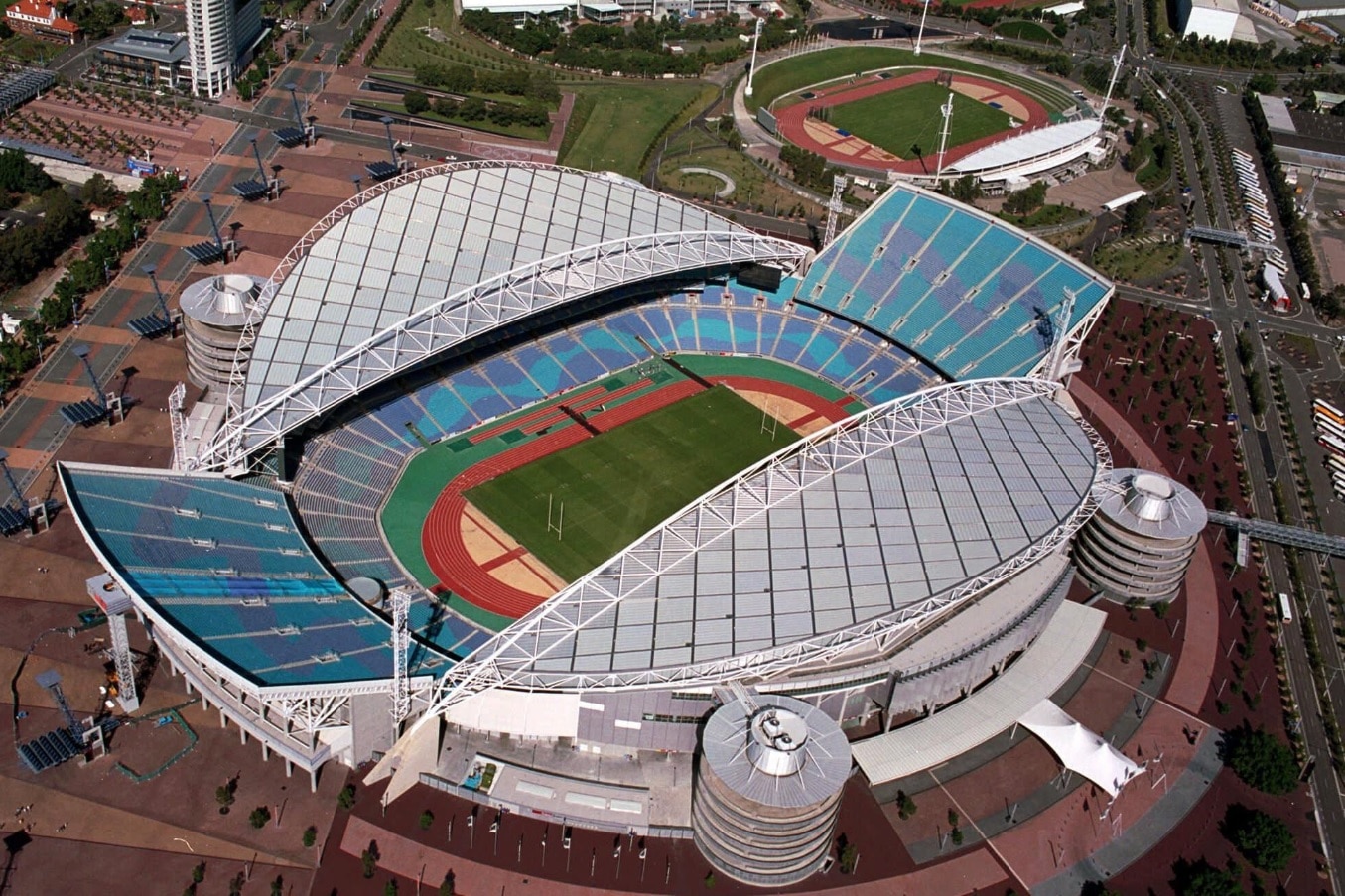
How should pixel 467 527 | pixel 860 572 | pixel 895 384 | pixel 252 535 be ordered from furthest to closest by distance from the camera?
1. pixel 895 384
2. pixel 467 527
3. pixel 252 535
4. pixel 860 572

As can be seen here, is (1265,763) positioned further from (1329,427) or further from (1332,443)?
(1329,427)

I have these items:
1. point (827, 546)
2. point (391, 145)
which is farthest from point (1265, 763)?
point (391, 145)

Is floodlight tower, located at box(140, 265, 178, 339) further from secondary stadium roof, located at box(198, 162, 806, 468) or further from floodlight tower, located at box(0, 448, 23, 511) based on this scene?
floodlight tower, located at box(0, 448, 23, 511)

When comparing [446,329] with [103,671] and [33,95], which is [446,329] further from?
[33,95]

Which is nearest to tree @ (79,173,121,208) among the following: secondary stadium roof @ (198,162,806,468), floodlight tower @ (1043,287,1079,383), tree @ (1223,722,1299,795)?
secondary stadium roof @ (198,162,806,468)

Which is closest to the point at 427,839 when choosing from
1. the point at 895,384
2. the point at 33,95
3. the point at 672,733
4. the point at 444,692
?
the point at 444,692
